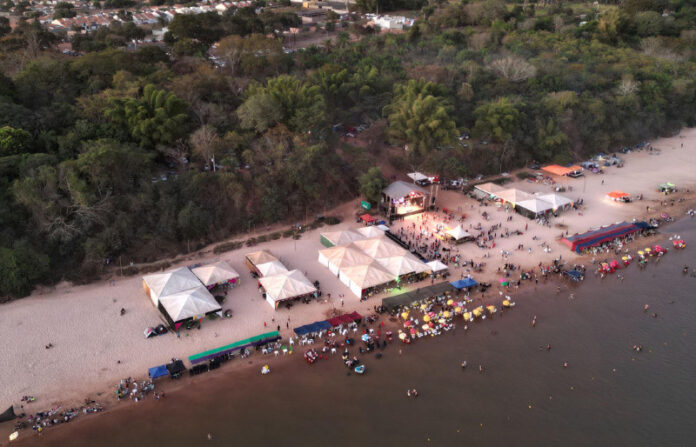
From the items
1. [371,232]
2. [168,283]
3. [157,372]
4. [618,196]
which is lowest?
[618,196]

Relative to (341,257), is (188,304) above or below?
above

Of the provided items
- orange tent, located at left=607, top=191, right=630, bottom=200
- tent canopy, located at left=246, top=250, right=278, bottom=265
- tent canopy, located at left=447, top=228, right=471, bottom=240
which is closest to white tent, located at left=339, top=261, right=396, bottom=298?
tent canopy, located at left=246, top=250, right=278, bottom=265

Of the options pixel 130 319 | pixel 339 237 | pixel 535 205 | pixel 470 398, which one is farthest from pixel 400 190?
pixel 130 319

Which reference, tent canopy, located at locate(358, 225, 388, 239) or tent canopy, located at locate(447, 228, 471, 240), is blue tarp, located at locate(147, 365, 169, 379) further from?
tent canopy, located at locate(447, 228, 471, 240)

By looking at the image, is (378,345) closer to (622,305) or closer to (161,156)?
(622,305)

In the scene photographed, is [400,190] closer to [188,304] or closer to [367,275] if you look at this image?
[367,275]

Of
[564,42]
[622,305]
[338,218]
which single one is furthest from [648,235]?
[564,42]

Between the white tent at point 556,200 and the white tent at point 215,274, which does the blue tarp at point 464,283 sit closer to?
the white tent at point 215,274
